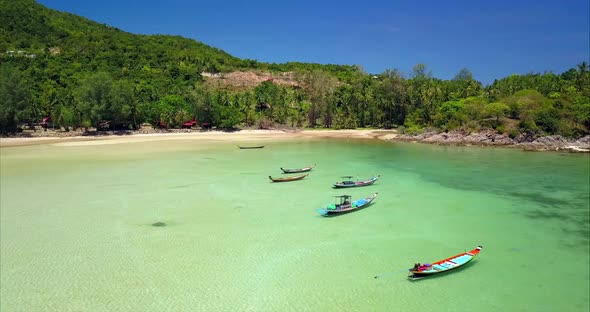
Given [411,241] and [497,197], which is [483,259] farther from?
[497,197]

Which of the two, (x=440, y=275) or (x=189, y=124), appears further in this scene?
(x=189, y=124)

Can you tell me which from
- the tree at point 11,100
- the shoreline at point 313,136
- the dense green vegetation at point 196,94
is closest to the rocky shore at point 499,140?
the shoreline at point 313,136

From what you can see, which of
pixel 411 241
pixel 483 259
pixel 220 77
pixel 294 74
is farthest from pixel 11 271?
pixel 294 74

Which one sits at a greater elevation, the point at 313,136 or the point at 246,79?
the point at 246,79

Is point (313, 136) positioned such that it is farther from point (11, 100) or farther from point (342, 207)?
point (342, 207)

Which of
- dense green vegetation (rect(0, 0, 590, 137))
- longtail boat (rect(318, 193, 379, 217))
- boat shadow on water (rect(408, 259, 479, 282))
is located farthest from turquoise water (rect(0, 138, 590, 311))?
dense green vegetation (rect(0, 0, 590, 137))

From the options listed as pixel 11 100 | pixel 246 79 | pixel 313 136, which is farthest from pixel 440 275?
pixel 246 79

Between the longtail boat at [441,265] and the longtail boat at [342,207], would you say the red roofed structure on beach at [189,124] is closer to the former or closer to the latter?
the longtail boat at [342,207]
